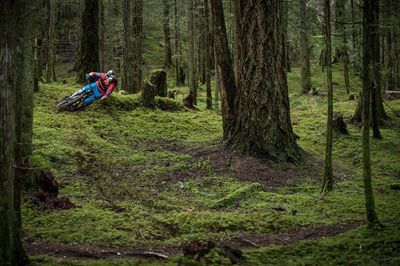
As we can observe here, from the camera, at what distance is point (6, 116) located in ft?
13.7

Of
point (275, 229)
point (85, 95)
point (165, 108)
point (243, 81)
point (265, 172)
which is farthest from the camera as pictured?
point (165, 108)

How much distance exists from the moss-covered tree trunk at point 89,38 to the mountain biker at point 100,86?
270 cm

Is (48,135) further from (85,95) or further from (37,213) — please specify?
(37,213)

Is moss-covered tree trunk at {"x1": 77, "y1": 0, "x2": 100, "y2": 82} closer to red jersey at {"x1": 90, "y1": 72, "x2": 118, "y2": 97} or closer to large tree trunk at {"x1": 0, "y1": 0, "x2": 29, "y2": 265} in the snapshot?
red jersey at {"x1": 90, "y1": 72, "x2": 118, "y2": 97}

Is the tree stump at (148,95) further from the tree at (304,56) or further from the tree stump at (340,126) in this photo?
the tree at (304,56)

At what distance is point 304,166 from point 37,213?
6.36 metres

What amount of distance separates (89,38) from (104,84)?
10.7 feet

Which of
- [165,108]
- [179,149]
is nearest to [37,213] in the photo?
[179,149]

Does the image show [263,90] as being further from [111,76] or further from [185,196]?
[111,76]

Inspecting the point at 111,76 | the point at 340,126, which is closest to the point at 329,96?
the point at 340,126

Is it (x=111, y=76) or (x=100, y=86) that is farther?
(x=100, y=86)

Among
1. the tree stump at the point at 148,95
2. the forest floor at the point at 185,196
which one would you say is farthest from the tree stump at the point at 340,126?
the tree stump at the point at 148,95

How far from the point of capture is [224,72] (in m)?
12.2

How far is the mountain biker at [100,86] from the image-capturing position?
14602 millimetres
